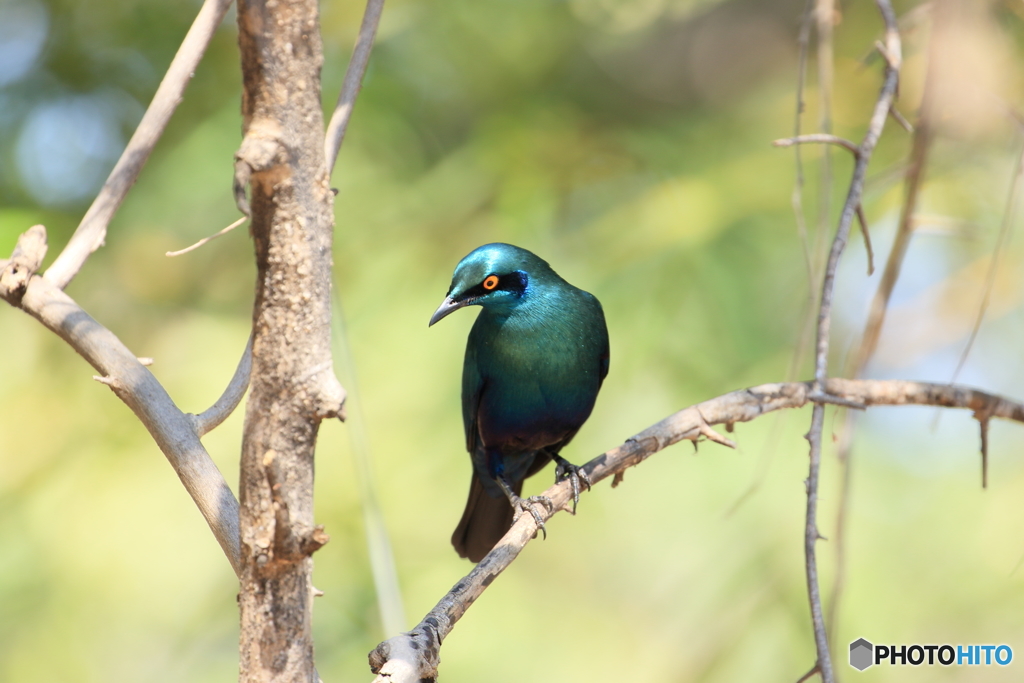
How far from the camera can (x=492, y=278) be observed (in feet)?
9.63

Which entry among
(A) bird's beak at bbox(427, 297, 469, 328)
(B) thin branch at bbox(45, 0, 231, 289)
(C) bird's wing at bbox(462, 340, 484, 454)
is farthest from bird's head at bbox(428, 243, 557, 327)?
(B) thin branch at bbox(45, 0, 231, 289)

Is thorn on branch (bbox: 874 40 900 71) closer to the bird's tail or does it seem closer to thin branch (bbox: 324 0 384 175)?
thin branch (bbox: 324 0 384 175)

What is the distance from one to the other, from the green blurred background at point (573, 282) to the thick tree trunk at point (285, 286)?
258cm

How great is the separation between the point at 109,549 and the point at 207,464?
3007mm

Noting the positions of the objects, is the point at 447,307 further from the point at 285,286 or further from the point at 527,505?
the point at 285,286

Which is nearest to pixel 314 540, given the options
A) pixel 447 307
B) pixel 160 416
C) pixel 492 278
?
pixel 160 416

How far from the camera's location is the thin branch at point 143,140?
171 cm

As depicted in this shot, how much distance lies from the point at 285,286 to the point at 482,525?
2.42 metres

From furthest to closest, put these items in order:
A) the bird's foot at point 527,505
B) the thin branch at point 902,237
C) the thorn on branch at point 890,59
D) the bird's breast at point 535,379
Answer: the bird's breast at point 535,379, the bird's foot at point 527,505, the thin branch at point 902,237, the thorn on branch at point 890,59

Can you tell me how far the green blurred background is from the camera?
150 inches

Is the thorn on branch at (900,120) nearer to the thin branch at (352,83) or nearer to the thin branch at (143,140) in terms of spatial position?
the thin branch at (352,83)

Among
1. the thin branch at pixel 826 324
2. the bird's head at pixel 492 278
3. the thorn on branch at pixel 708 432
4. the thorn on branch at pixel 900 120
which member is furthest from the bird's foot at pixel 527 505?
the thorn on branch at pixel 900 120

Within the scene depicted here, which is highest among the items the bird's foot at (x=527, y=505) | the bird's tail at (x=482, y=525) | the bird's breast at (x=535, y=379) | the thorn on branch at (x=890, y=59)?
the thorn on branch at (x=890, y=59)

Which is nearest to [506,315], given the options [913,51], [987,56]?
[987,56]
